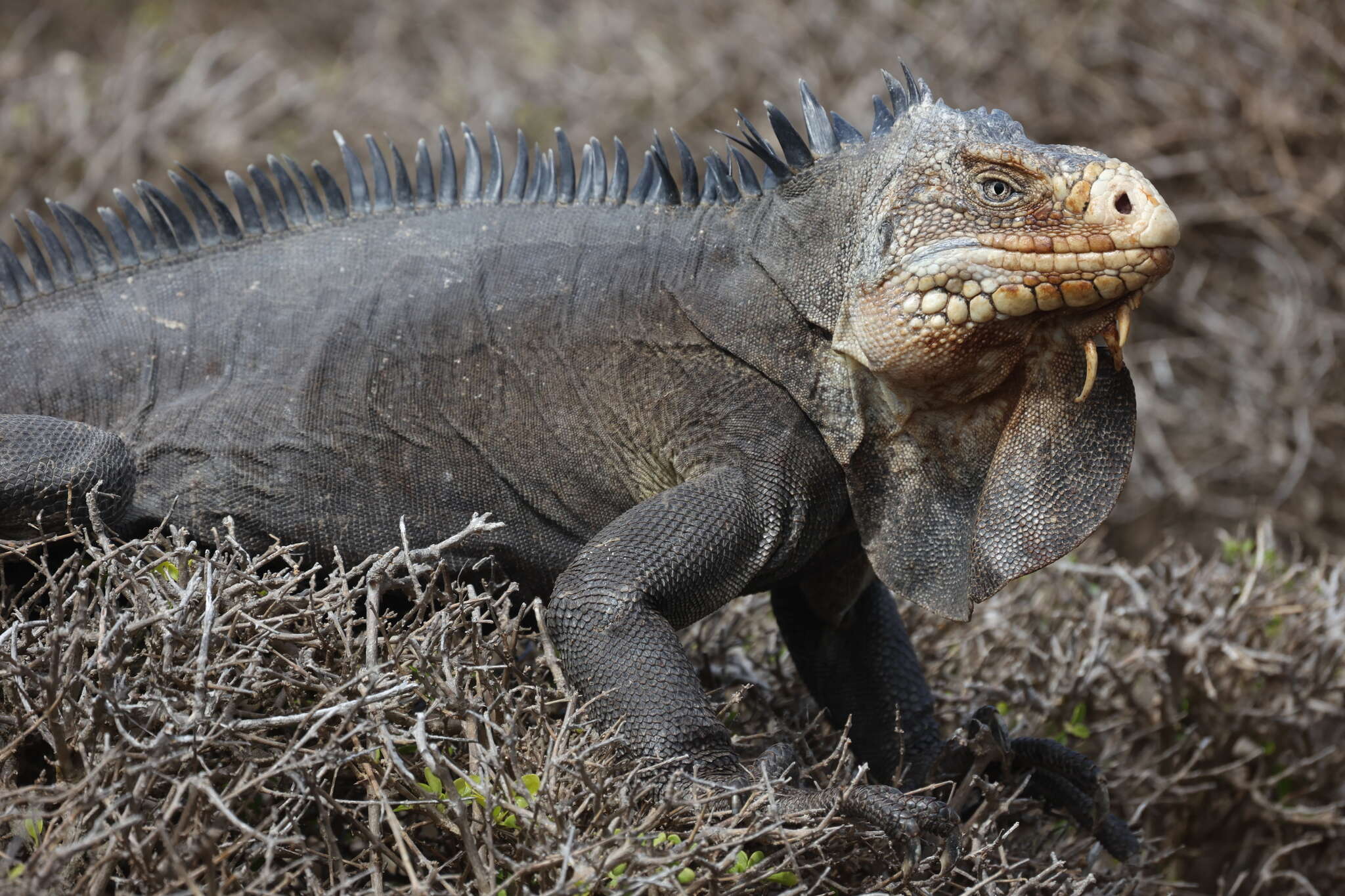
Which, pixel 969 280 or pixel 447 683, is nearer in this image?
pixel 447 683

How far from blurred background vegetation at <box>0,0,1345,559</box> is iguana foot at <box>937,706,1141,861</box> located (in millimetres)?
3517

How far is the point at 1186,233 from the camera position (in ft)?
21.8

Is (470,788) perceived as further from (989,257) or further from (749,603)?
(749,603)

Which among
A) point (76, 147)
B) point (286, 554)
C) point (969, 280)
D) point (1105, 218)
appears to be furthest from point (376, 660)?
point (76, 147)

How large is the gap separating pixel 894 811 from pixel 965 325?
874 mm

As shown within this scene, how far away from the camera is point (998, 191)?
2.50 metres

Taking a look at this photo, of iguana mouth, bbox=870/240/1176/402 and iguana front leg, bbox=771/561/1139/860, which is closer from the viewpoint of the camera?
iguana mouth, bbox=870/240/1176/402

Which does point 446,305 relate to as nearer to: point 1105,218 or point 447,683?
point 447,683

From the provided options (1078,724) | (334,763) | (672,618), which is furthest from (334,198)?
(1078,724)

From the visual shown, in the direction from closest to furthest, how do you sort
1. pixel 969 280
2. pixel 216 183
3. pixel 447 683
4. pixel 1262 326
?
pixel 447 683
pixel 969 280
pixel 1262 326
pixel 216 183

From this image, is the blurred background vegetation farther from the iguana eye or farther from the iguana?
the iguana eye

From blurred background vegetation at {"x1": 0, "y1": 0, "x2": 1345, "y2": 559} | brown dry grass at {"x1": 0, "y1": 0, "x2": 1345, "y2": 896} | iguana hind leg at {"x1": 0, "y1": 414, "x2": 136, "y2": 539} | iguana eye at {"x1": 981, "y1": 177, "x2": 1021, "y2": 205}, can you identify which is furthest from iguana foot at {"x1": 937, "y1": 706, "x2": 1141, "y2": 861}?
blurred background vegetation at {"x1": 0, "y1": 0, "x2": 1345, "y2": 559}

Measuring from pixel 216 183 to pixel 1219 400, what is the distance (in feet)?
17.4

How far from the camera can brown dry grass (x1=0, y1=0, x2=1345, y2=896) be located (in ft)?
6.95
